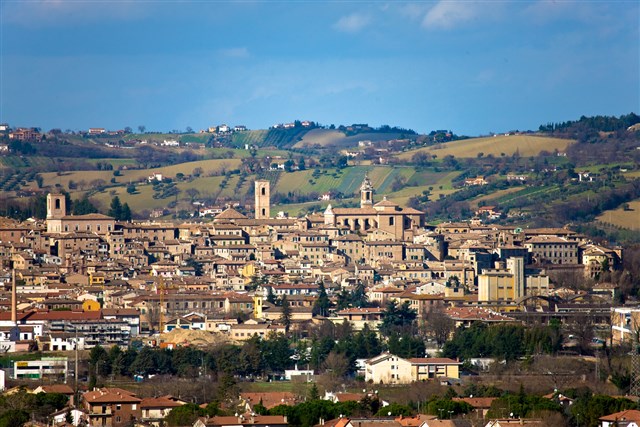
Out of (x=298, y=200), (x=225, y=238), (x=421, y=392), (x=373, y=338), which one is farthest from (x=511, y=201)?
(x=421, y=392)

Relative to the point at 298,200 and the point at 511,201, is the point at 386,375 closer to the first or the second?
the point at 511,201

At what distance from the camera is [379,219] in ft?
255

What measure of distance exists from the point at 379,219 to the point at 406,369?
2889cm

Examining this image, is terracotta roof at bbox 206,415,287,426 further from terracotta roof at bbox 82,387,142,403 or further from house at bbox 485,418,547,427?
house at bbox 485,418,547,427

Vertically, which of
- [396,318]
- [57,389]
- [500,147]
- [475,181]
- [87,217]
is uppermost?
[500,147]

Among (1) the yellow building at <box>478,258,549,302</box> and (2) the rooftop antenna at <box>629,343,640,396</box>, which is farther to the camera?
(1) the yellow building at <box>478,258,549,302</box>

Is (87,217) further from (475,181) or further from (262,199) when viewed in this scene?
(475,181)

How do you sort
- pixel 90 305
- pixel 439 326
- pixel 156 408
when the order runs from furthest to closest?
pixel 90 305 < pixel 439 326 < pixel 156 408

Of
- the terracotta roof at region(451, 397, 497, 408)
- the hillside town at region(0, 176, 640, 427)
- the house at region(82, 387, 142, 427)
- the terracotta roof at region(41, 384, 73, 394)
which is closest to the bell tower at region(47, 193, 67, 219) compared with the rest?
→ the hillside town at region(0, 176, 640, 427)

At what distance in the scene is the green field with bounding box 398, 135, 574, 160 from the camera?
397 feet

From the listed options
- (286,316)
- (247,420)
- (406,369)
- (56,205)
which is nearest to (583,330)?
(406,369)

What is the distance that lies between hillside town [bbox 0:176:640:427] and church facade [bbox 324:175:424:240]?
0.31ft

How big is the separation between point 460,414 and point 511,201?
187ft

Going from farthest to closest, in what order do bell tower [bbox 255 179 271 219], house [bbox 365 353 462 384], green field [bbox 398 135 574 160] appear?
green field [bbox 398 135 574 160] < bell tower [bbox 255 179 271 219] < house [bbox 365 353 462 384]
